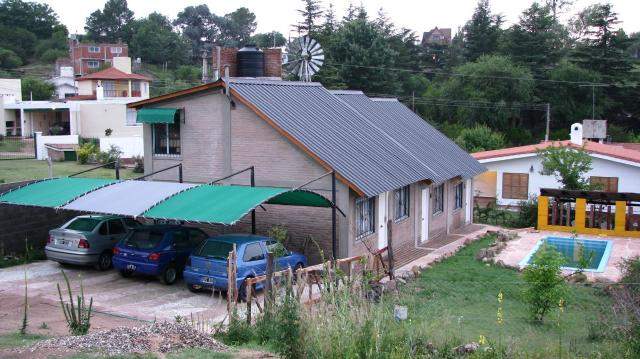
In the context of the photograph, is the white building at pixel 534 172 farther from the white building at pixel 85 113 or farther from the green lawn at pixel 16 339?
the white building at pixel 85 113

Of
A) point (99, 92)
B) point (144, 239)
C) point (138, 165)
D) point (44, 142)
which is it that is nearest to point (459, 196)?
point (144, 239)

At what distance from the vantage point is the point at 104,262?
19.5 meters

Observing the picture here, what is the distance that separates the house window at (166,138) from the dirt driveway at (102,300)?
4.96 m

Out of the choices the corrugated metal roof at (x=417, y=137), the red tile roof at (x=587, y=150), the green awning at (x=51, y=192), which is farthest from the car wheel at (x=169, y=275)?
the red tile roof at (x=587, y=150)

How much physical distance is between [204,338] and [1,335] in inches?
153

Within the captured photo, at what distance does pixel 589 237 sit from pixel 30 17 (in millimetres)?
105371

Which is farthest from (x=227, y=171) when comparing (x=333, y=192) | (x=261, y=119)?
(x=333, y=192)

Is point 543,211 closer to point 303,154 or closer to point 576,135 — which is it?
point 576,135

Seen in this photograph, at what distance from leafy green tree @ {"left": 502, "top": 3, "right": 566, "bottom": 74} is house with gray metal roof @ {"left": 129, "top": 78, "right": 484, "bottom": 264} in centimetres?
4503

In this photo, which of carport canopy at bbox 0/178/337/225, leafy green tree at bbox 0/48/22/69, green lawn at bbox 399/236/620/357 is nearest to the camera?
green lawn at bbox 399/236/620/357

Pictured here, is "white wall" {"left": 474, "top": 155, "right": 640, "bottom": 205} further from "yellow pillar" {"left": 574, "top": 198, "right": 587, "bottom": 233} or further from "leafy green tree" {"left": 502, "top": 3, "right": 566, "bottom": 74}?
"leafy green tree" {"left": 502, "top": 3, "right": 566, "bottom": 74}

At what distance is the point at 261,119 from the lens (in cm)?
2061

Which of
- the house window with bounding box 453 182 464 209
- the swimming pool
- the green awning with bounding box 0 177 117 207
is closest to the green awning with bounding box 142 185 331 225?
the green awning with bounding box 0 177 117 207

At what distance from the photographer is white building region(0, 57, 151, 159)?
185 ft
